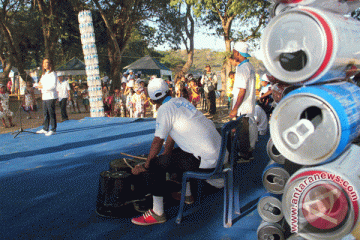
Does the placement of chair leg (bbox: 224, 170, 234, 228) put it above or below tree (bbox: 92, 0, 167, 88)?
below

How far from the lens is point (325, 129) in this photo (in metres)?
1.51

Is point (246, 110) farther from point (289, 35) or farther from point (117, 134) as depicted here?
point (117, 134)

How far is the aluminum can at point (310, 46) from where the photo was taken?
4.78ft

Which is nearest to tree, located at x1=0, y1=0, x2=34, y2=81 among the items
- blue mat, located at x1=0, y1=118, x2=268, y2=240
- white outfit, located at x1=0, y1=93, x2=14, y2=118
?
white outfit, located at x1=0, y1=93, x2=14, y2=118

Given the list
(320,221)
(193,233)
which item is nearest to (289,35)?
(320,221)

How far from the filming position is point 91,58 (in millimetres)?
9719

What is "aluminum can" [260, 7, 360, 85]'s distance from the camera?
1458mm

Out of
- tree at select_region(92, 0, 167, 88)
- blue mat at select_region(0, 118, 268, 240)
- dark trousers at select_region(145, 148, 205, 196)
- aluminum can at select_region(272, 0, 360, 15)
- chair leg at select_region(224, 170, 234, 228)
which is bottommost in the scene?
blue mat at select_region(0, 118, 268, 240)

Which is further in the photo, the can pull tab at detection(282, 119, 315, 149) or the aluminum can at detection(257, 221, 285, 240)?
the aluminum can at detection(257, 221, 285, 240)

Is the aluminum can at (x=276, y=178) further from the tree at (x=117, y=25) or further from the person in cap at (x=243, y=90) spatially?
the tree at (x=117, y=25)

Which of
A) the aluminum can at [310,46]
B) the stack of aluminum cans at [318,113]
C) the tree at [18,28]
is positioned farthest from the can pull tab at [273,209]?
the tree at [18,28]

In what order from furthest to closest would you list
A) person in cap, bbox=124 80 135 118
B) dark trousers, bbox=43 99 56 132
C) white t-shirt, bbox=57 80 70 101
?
person in cap, bbox=124 80 135 118, white t-shirt, bbox=57 80 70 101, dark trousers, bbox=43 99 56 132

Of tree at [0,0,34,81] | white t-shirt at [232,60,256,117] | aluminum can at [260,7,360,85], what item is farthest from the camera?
tree at [0,0,34,81]

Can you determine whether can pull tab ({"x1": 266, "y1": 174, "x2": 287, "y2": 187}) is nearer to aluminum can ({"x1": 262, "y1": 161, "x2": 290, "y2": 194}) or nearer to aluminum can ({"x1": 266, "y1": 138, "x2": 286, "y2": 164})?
aluminum can ({"x1": 262, "y1": 161, "x2": 290, "y2": 194})
